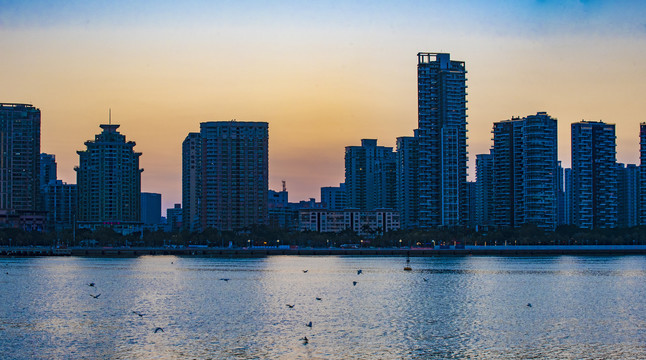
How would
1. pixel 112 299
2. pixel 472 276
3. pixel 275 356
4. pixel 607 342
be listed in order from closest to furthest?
1. pixel 275 356
2. pixel 607 342
3. pixel 112 299
4. pixel 472 276

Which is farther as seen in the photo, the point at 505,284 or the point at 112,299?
the point at 505,284

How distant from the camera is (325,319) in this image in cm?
7069

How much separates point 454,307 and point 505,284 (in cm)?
3303

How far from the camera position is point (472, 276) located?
133625 millimetres

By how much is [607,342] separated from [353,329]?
17245 mm

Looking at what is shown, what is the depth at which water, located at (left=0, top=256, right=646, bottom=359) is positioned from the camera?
180 feet

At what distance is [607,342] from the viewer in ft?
191

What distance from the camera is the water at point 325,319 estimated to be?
180 ft

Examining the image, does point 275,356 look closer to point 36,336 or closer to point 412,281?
point 36,336

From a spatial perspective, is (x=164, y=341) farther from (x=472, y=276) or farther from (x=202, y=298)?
(x=472, y=276)

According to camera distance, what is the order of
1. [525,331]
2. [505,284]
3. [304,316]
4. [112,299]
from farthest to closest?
[505,284] < [112,299] < [304,316] < [525,331]

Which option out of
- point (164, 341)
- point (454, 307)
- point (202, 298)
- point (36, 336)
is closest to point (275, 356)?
point (164, 341)

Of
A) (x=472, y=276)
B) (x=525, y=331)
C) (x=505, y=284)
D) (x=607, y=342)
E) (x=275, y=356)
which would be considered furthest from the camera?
(x=472, y=276)

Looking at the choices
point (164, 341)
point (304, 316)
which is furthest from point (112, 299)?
point (164, 341)
